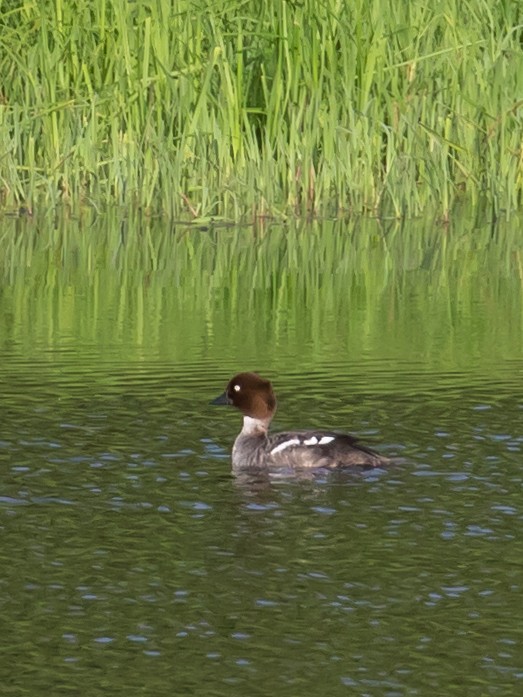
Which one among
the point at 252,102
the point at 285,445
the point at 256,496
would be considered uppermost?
the point at 252,102

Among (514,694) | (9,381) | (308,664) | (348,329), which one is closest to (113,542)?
(308,664)

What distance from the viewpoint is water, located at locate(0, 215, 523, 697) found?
6.62m

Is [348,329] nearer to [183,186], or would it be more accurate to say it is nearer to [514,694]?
[183,186]

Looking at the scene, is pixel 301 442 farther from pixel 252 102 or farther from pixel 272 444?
pixel 252 102

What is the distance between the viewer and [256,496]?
909 centimetres

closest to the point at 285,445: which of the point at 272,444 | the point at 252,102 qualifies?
the point at 272,444

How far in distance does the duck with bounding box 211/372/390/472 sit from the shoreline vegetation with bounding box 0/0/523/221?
27.7ft

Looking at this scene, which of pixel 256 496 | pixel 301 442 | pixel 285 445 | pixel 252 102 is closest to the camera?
pixel 256 496

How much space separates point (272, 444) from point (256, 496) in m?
0.73

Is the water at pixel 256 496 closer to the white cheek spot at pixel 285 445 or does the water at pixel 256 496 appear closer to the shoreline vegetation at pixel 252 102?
the white cheek spot at pixel 285 445

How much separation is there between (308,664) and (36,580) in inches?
56.8

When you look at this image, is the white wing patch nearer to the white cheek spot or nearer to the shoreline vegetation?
the white cheek spot

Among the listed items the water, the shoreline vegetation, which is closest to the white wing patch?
the water

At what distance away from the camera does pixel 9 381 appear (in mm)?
11672
